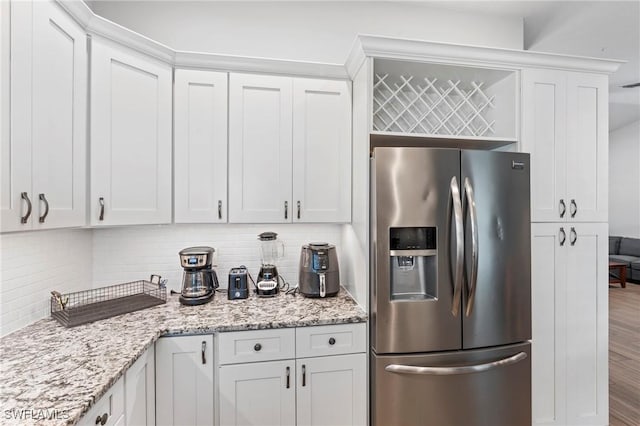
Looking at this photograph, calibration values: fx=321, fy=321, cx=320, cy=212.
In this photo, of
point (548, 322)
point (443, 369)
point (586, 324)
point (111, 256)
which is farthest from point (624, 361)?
point (111, 256)

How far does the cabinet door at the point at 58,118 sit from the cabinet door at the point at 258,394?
3.36 feet

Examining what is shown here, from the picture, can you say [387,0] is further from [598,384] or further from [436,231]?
[598,384]

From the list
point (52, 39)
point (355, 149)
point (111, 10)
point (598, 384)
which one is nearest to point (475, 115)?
point (355, 149)

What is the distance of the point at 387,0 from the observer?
7.49 ft

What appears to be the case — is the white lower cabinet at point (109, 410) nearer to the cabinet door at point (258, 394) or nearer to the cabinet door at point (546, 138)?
the cabinet door at point (258, 394)

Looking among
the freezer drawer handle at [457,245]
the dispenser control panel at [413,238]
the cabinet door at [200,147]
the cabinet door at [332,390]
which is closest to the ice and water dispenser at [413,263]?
the dispenser control panel at [413,238]

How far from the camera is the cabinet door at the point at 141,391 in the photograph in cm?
127

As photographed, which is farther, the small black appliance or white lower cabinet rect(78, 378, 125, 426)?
the small black appliance

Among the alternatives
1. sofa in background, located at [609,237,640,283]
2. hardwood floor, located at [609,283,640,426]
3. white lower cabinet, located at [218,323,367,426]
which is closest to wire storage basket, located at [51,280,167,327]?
white lower cabinet, located at [218,323,367,426]

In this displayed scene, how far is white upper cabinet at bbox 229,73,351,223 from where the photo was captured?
1.93 meters

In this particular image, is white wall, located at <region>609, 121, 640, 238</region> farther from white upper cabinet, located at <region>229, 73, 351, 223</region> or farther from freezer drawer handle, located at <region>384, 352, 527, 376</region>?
white upper cabinet, located at <region>229, 73, 351, 223</region>

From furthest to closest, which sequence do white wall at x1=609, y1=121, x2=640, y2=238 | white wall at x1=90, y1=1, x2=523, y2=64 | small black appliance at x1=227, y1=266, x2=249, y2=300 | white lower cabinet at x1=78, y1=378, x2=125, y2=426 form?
white wall at x1=609, y1=121, x2=640, y2=238 < white wall at x1=90, y1=1, x2=523, y2=64 < small black appliance at x1=227, y1=266, x2=249, y2=300 < white lower cabinet at x1=78, y1=378, x2=125, y2=426

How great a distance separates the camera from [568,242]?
1.97 m

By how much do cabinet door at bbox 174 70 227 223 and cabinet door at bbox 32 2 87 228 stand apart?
456 mm
